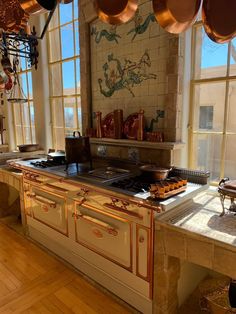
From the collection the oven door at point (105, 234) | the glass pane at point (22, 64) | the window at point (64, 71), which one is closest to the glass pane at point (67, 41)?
the window at point (64, 71)

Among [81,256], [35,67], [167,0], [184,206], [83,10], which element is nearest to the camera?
[167,0]

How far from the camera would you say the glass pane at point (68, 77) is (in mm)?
2957

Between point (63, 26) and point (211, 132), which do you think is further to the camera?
point (63, 26)

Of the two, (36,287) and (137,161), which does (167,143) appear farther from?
(36,287)

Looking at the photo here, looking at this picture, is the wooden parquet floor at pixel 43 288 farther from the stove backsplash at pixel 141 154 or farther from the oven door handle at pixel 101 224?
the stove backsplash at pixel 141 154

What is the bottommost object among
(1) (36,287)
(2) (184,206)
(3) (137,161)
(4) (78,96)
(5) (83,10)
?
(1) (36,287)

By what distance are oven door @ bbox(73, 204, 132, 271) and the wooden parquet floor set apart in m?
0.33

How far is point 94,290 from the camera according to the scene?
6.05ft

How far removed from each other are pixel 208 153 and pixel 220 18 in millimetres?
1149

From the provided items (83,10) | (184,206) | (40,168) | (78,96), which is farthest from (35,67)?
(184,206)

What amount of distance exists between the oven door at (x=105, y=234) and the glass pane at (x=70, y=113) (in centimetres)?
145

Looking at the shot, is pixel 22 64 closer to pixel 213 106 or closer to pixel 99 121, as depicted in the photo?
pixel 99 121

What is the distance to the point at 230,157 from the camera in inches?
71.7

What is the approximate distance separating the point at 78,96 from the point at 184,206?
6.45ft
